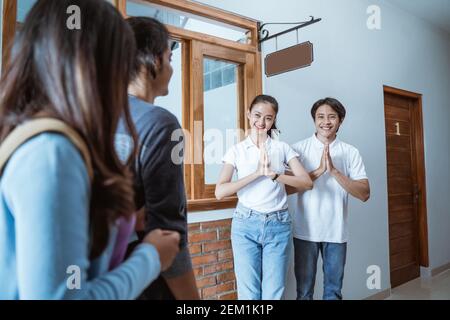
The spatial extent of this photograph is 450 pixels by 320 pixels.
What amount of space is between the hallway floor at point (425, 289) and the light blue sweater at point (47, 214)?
58cm

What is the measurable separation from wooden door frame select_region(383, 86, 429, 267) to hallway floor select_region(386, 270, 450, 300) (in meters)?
0.13

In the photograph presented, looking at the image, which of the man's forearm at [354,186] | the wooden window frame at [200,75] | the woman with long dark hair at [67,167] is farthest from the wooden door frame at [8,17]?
the man's forearm at [354,186]

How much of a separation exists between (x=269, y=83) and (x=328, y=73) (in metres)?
0.17

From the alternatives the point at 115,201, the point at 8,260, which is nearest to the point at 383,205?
the point at 115,201

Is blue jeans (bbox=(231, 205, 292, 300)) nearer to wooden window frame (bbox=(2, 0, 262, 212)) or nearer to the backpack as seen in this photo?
wooden window frame (bbox=(2, 0, 262, 212))

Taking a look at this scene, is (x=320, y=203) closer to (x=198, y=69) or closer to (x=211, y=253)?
(x=211, y=253)

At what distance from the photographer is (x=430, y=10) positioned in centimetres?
80

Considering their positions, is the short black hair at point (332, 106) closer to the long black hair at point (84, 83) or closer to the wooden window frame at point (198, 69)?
the wooden window frame at point (198, 69)

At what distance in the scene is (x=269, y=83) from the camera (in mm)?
817

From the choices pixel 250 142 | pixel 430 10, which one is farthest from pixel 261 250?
pixel 430 10

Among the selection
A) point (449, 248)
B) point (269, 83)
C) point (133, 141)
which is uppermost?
point (269, 83)

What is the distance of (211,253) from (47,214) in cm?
52

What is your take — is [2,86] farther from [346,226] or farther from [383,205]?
[383,205]

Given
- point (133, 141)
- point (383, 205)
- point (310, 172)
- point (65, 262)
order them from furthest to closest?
1. point (383, 205)
2. point (310, 172)
3. point (133, 141)
4. point (65, 262)
